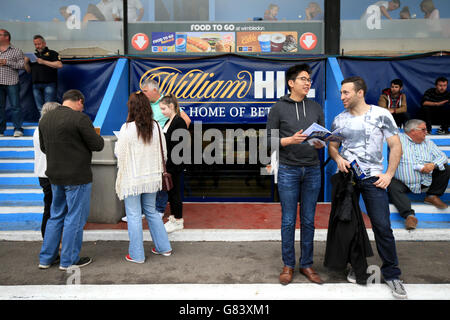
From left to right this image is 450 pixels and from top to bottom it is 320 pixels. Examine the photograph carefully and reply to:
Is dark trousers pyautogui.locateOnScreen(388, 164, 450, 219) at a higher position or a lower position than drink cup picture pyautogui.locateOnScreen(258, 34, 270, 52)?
lower

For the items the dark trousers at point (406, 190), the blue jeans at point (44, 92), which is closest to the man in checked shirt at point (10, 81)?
the blue jeans at point (44, 92)

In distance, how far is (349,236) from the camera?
11.7ft

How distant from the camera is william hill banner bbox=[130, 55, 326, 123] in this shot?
283 inches

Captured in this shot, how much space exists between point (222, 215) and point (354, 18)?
5.41 metres

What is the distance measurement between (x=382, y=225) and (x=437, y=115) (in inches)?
202

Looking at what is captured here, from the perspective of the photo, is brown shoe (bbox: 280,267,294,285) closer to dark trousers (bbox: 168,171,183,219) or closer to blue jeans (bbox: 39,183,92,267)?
dark trousers (bbox: 168,171,183,219)

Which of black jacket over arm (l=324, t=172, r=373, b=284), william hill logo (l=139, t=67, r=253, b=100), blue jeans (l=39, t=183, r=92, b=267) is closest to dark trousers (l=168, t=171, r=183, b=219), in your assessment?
blue jeans (l=39, t=183, r=92, b=267)

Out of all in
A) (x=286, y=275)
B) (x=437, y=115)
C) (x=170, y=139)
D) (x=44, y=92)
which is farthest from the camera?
(x=437, y=115)

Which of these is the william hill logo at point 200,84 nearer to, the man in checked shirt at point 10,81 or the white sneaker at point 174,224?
the man in checked shirt at point 10,81

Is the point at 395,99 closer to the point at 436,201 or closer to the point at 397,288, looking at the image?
the point at 436,201

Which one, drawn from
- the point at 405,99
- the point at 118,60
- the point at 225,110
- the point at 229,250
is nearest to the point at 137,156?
the point at 229,250

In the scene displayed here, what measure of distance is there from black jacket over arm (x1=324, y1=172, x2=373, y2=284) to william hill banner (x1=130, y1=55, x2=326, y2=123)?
3870 mm

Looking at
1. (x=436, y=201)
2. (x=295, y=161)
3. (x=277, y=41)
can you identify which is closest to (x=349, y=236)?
(x=295, y=161)
